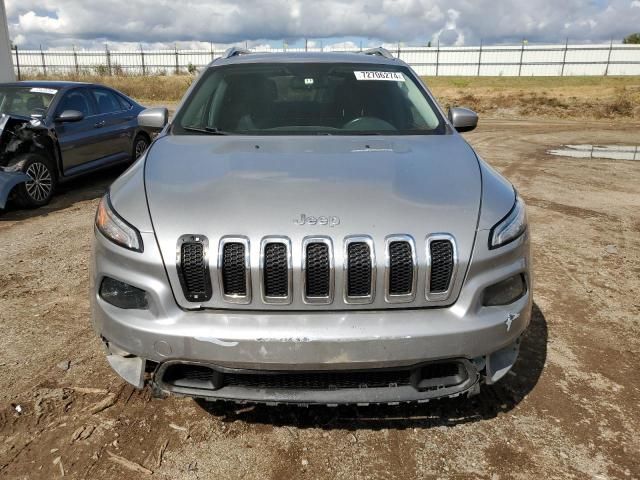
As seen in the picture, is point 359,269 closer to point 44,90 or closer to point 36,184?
point 36,184

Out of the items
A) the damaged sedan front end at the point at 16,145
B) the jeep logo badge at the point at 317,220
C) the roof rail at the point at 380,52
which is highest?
the roof rail at the point at 380,52

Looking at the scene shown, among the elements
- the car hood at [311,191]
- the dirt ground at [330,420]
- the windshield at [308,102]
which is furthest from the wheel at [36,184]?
the car hood at [311,191]

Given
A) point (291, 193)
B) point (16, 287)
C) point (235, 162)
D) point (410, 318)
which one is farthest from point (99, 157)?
point (410, 318)

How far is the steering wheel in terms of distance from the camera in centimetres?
349

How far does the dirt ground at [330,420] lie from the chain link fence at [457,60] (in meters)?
42.6

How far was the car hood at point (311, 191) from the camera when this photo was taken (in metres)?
2.17

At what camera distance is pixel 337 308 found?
84.0 inches

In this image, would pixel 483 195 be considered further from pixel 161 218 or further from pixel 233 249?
pixel 161 218

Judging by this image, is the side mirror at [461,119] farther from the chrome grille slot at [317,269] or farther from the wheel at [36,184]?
the wheel at [36,184]

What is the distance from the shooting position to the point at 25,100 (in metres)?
7.21

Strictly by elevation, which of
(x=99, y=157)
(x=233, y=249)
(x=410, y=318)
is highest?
(x=233, y=249)

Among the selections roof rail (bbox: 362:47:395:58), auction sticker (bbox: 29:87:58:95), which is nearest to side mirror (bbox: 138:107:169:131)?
roof rail (bbox: 362:47:395:58)

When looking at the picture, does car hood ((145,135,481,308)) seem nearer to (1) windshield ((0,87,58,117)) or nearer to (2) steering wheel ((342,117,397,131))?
(2) steering wheel ((342,117,397,131))

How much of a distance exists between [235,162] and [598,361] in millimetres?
2426
